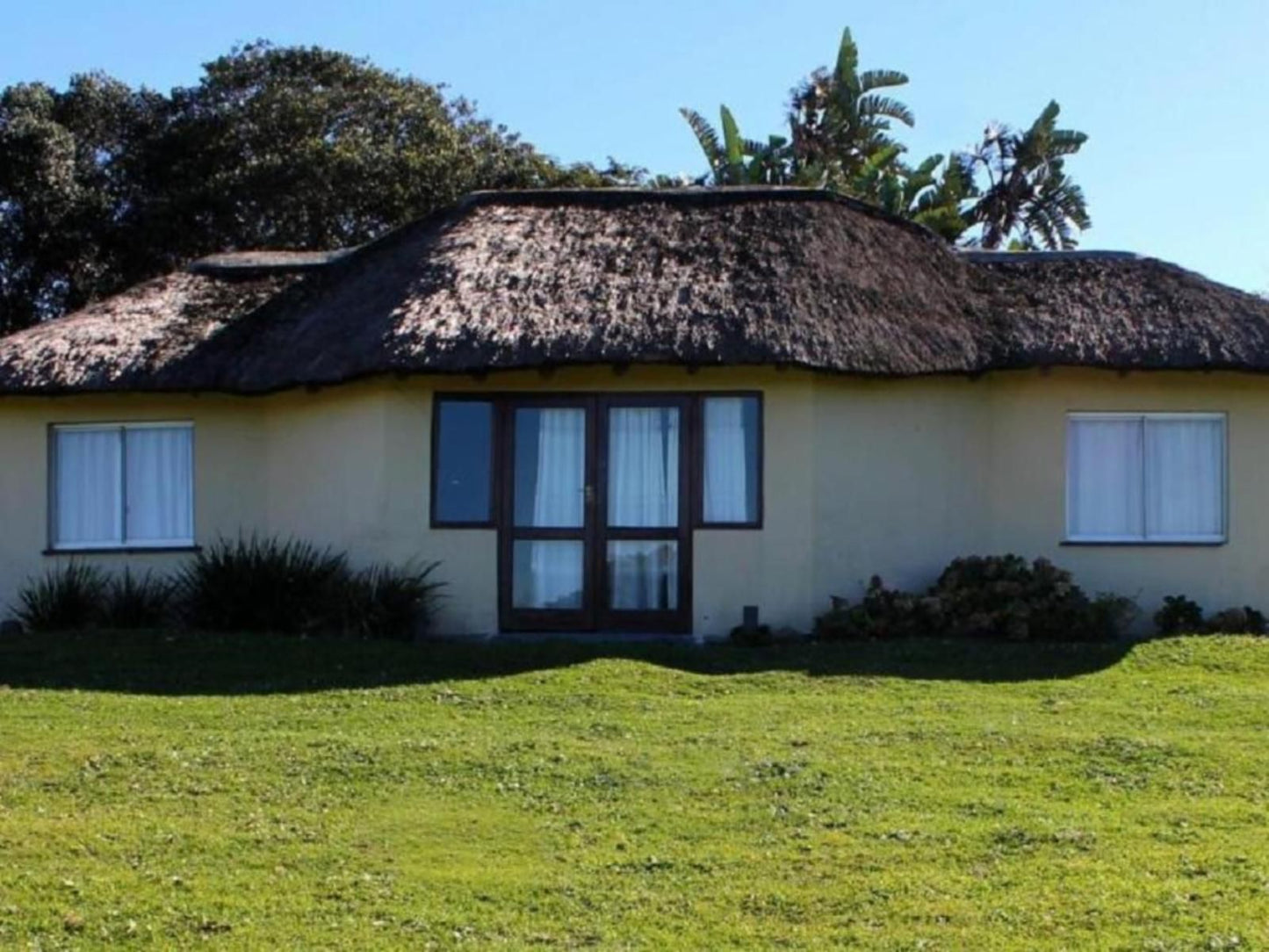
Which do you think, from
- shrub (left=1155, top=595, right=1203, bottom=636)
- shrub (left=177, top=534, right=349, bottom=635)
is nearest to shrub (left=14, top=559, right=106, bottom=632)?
shrub (left=177, top=534, right=349, bottom=635)

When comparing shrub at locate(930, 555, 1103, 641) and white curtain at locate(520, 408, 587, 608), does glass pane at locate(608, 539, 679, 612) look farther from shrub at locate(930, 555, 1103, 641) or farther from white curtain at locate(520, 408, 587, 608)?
shrub at locate(930, 555, 1103, 641)

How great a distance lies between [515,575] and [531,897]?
26.9 ft

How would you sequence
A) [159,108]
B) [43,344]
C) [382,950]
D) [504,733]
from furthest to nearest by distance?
[159,108], [43,344], [504,733], [382,950]

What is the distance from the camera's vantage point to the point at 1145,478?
1677cm

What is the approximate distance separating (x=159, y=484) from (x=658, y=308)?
5497mm

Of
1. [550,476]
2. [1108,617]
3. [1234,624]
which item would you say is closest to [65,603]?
[550,476]

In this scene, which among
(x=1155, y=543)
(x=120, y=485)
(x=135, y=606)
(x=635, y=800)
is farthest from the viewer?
(x=120, y=485)

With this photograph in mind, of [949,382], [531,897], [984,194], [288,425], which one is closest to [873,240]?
[949,382]

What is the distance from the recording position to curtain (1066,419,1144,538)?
55.1 feet

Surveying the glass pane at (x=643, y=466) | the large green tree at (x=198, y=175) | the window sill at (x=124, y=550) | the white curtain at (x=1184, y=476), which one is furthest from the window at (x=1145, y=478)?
the large green tree at (x=198, y=175)

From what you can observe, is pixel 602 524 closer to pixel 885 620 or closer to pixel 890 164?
pixel 885 620

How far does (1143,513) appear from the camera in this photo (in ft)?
55.0

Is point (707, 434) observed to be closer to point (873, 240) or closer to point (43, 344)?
point (873, 240)

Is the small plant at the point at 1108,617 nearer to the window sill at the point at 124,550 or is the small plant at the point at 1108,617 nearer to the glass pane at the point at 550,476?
the glass pane at the point at 550,476
